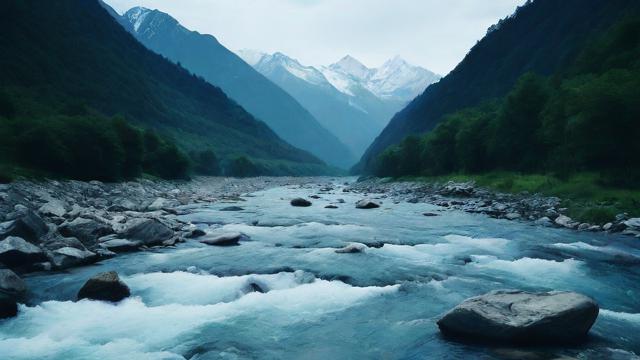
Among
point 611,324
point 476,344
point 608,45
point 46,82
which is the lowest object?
point 476,344

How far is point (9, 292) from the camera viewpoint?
1241 cm

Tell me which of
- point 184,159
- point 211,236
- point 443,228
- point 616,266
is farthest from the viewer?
point 184,159

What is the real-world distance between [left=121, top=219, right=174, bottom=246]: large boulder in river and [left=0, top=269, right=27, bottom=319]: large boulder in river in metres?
8.19

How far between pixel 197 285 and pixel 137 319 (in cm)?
333

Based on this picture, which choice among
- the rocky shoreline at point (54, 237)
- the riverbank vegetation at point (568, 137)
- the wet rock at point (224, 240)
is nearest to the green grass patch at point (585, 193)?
the riverbank vegetation at point (568, 137)

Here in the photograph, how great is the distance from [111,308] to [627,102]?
44915 millimetres

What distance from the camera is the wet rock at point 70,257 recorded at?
1646cm

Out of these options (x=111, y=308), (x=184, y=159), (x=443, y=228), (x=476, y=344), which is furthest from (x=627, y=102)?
(x=184, y=159)

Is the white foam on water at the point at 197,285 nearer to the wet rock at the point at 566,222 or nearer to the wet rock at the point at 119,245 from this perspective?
the wet rock at the point at 119,245

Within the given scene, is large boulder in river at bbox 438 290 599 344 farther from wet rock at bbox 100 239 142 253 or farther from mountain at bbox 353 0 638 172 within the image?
mountain at bbox 353 0 638 172

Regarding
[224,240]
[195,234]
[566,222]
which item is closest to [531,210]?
[566,222]

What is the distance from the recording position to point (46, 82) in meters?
150

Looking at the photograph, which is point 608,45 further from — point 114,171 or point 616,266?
point 114,171

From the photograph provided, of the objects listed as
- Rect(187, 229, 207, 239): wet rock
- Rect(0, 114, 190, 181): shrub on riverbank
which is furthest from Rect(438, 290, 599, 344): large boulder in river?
Rect(0, 114, 190, 181): shrub on riverbank
